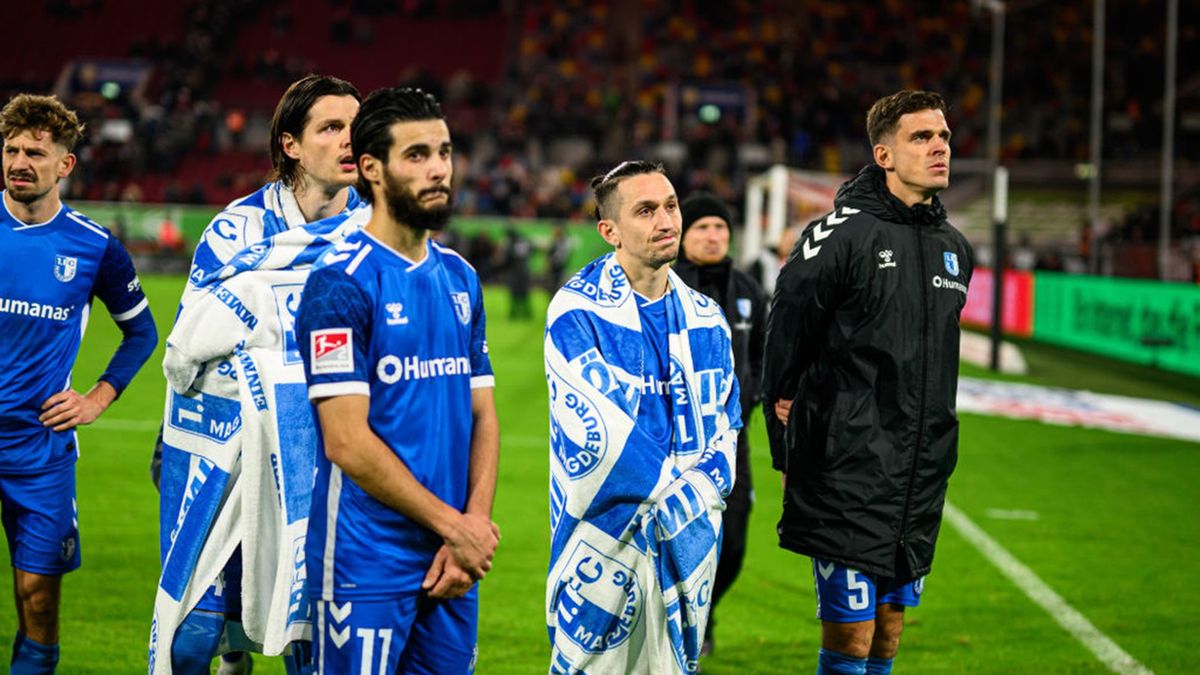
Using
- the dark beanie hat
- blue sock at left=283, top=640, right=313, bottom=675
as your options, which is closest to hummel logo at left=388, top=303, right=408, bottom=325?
blue sock at left=283, top=640, right=313, bottom=675

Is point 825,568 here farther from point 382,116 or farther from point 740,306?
point 382,116

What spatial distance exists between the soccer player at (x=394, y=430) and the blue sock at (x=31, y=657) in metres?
2.21

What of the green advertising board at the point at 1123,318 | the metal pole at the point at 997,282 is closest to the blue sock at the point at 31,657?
the metal pole at the point at 997,282

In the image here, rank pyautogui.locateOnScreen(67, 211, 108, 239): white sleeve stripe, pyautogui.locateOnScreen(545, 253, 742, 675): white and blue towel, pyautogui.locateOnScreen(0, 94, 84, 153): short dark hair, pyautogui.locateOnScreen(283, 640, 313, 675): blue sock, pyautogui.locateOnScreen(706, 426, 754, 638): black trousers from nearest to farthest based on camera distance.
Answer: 1. pyautogui.locateOnScreen(283, 640, 313, 675): blue sock
2. pyautogui.locateOnScreen(545, 253, 742, 675): white and blue towel
3. pyautogui.locateOnScreen(0, 94, 84, 153): short dark hair
4. pyautogui.locateOnScreen(67, 211, 108, 239): white sleeve stripe
5. pyautogui.locateOnScreen(706, 426, 754, 638): black trousers

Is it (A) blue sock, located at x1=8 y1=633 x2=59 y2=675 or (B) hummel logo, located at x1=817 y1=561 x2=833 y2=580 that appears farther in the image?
(A) blue sock, located at x1=8 y1=633 x2=59 y2=675

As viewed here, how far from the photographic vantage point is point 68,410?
17.1 ft

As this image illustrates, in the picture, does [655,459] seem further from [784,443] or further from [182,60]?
[182,60]

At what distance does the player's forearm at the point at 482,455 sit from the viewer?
350 cm

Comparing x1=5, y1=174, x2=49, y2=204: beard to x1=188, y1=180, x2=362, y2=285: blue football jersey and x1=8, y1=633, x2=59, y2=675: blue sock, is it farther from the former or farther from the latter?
x1=8, y1=633, x2=59, y2=675: blue sock

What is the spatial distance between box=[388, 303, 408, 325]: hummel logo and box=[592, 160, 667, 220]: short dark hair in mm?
1381

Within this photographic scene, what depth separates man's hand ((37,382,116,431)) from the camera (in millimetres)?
5176

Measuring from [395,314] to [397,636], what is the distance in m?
0.81

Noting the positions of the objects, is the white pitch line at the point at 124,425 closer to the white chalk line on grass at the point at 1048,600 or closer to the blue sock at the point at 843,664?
the white chalk line on grass at the point at 1048,600

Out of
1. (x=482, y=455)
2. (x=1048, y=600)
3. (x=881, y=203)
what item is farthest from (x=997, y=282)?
(x=482, y=455)
